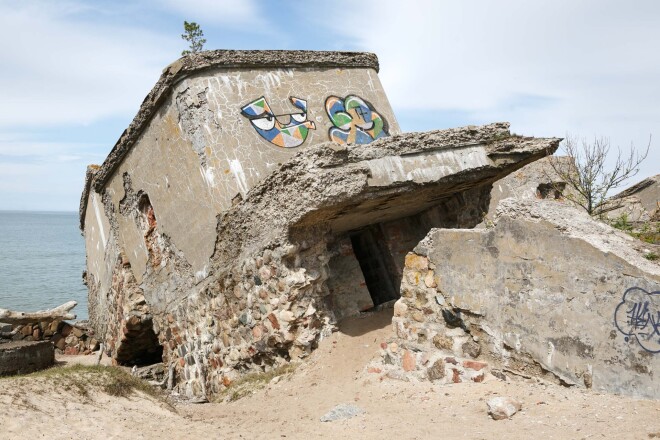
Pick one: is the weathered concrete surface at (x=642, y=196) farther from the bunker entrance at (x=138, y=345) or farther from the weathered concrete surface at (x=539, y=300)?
the bunker entrance at (x=138, y=345)

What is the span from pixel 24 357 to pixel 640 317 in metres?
8.56

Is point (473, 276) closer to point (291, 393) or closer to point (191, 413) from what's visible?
point (291, 393)

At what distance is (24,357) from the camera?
9.15 meters

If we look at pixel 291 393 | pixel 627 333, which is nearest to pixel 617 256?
pixel 627 333

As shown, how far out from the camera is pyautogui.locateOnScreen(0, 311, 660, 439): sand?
4.25m

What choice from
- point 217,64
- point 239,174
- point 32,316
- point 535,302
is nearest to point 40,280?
point 32,316

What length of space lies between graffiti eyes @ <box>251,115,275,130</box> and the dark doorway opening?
215 centimetres

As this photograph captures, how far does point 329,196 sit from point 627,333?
125 inches

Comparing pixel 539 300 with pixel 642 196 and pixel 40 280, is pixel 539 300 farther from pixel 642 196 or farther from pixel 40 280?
pixel 40 280

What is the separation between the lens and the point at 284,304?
6910mm

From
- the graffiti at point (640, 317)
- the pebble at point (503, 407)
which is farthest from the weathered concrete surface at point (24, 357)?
the graffiti at point (640, 317)

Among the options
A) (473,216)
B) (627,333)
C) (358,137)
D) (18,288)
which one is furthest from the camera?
(18,288)

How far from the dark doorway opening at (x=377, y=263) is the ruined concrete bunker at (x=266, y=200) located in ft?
0.09

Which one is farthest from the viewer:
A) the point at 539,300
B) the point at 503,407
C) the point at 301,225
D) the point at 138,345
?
the point at 138,345
